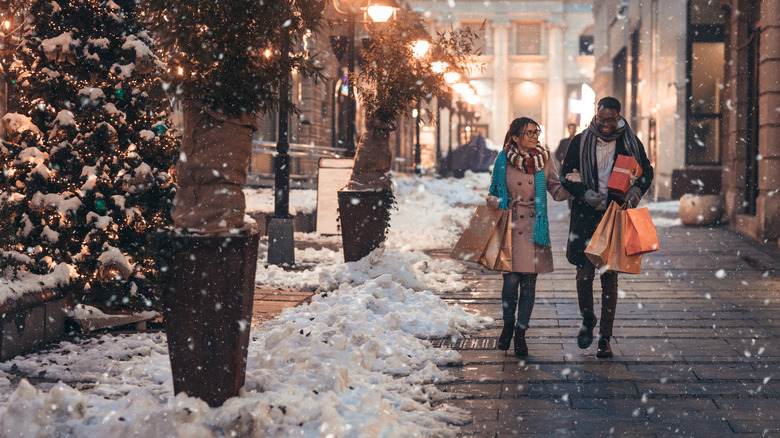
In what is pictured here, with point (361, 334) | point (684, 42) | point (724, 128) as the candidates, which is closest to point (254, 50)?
point (361, 334)

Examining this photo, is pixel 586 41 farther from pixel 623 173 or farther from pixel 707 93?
pixel 623 173

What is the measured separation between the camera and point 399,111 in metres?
11.3

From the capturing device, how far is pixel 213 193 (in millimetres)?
4633

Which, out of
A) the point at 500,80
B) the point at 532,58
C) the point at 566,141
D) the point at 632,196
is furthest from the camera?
the point at 532,58

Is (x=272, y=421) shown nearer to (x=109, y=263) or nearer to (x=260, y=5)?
(x=260, y=5)

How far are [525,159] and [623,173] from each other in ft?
2.47

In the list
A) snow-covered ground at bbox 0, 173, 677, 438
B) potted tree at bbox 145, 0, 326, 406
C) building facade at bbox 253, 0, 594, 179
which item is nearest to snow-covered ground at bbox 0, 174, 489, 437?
snow-covered ground at bbox 0, 173, 677, 438

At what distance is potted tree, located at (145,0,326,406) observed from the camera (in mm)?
4531

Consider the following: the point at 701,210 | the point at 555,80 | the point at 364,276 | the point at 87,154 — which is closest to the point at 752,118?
the point at 701,210

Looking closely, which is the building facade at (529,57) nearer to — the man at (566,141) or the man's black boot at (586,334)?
the man at (566,141)

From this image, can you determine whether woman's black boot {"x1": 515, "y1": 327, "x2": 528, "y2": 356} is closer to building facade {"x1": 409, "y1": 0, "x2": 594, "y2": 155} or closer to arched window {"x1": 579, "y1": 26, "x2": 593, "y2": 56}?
building facade {"x1": 409, "y1": 0, "x2": 594, "y2": 155}

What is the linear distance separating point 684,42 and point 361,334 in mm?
20148

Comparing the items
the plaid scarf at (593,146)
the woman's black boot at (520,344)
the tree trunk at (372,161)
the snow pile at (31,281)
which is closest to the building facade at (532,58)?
the tree trunk at (372,161)

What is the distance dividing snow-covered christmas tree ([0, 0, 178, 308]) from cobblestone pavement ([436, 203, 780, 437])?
9.34ft
